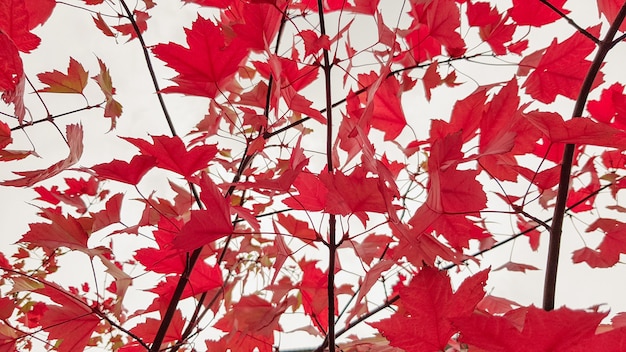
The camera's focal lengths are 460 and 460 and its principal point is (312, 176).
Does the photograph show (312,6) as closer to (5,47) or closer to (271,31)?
(271,31)

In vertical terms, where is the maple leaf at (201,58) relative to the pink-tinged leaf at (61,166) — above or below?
above

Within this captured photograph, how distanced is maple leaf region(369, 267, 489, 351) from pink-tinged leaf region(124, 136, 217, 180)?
10.6 inches

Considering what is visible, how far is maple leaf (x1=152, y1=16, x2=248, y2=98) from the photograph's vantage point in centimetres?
53

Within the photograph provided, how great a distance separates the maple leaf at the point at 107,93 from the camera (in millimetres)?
689

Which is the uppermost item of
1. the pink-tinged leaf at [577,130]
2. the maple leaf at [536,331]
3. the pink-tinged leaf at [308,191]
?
the pink-tinged leaf at [308,191]

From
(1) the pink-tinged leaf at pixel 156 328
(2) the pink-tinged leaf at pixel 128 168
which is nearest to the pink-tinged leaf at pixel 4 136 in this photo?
(2) the pink-tinged leaf at pixel 128 168

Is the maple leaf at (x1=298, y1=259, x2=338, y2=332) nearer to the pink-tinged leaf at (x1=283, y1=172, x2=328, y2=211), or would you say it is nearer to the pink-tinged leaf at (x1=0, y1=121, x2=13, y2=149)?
the pink-tinged leaf at (x1=283, y1=172, x2=328, y2=211)

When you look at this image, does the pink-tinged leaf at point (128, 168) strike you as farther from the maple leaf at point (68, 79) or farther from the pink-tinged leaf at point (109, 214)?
the maple leaf at point (68, 79)

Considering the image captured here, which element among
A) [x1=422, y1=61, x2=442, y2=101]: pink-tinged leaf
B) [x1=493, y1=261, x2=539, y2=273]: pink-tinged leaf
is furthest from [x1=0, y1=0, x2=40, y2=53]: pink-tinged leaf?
[x1=493, y1=261, x2=539, y2=273]: pink-tinged leaf

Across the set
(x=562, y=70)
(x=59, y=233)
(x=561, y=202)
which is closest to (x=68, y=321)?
(x=59, y=233)

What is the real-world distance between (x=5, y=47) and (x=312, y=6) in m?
0.42

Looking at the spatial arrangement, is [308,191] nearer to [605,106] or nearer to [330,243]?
[330,243]

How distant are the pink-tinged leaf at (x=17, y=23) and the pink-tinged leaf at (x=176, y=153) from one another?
20cm

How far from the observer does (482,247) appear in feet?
2.65
